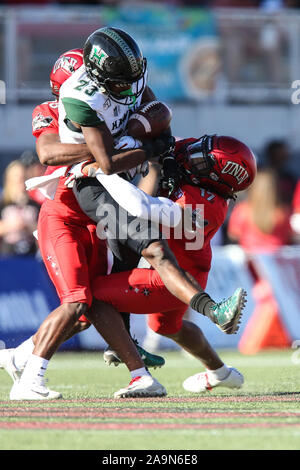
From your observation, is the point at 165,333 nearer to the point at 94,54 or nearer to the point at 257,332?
the point at 94,54

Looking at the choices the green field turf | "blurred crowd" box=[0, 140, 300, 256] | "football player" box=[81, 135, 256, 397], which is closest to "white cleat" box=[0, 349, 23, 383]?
the green field turf

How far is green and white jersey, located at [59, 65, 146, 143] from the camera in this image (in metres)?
6.02

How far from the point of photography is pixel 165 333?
6.71 meters

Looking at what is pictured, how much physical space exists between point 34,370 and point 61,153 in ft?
4.41

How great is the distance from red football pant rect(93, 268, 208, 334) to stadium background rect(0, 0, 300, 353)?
4.49m

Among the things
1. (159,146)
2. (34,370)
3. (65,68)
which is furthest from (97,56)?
(34,370)

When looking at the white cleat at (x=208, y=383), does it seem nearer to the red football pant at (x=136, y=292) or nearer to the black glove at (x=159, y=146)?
the red football pant at (x=136, y=292)

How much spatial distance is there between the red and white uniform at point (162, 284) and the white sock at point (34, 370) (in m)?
0.58

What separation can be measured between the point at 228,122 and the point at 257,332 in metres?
3.79

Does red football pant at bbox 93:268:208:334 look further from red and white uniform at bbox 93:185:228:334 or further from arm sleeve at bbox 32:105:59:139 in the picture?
arm sleeve at bbox 32:105:59:139

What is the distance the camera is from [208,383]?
268 inches

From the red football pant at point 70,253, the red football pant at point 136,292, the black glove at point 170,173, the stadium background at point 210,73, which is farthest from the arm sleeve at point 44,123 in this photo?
the stadium background at point 210,73

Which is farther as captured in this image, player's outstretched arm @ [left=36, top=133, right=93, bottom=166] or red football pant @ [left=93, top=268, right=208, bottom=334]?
red football pant @ [left=93, top=268, right=208, bottom=334]
